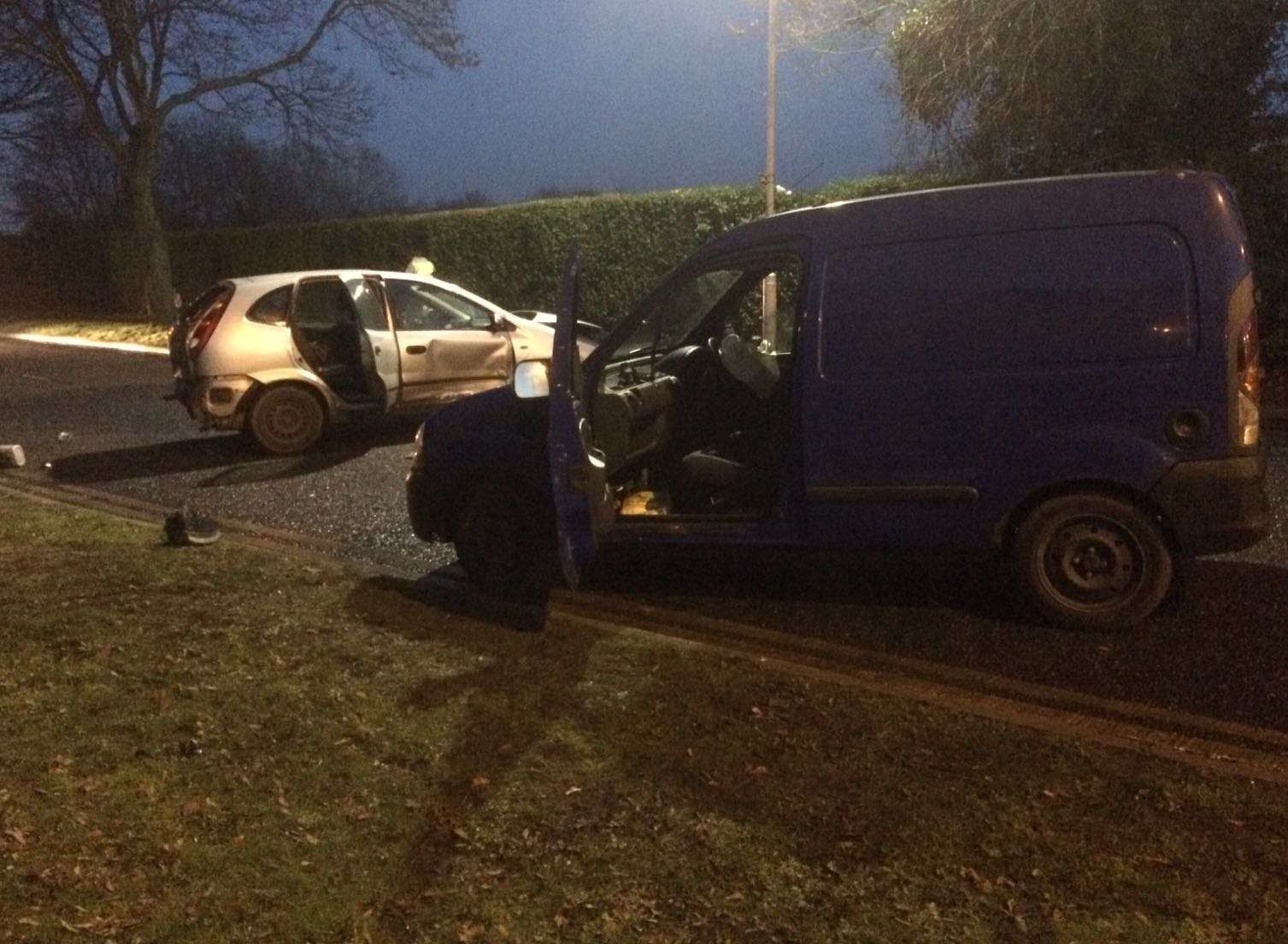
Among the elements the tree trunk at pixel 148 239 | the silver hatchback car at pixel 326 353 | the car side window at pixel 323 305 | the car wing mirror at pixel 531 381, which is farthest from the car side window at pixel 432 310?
the tree trunk at pixel 148 239

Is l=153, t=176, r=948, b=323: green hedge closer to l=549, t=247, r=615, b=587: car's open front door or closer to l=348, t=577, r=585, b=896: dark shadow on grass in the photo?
l=348, t=577, r=585, b=896: dark shadow on grass

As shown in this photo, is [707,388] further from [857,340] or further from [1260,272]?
→ [1260,272]

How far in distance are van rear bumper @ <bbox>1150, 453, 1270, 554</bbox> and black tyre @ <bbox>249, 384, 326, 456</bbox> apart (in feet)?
24.3

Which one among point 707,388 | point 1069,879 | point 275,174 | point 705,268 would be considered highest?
point 275,174

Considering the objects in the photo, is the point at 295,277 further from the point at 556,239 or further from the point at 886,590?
the point at 556,239

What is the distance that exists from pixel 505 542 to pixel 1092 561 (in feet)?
9.25

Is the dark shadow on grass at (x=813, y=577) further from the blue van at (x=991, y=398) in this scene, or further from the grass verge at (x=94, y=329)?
the grass verge at (x=94, y=329)

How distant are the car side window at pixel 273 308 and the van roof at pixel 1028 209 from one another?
5.92 meters

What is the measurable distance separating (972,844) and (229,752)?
2.46 meters

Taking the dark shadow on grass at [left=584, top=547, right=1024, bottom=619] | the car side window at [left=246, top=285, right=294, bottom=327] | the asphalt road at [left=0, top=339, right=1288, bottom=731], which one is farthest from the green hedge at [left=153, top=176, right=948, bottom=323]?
the dark shadow on grass at [left=584, top=547, right=1024, bottom=619]

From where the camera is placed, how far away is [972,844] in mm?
3531

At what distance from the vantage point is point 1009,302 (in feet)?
17.4

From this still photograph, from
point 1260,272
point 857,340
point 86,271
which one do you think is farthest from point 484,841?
point 86,271

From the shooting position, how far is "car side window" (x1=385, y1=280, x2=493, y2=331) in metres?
10.7
